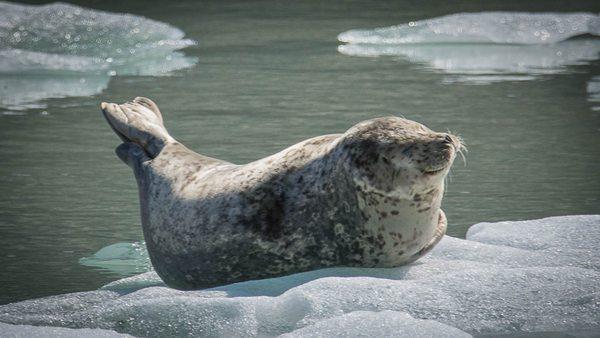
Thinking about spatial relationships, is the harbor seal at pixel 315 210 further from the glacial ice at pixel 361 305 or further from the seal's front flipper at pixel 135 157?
the seal's front flipper at pixel 135 157

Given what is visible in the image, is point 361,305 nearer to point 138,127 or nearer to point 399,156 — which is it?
point 399,156

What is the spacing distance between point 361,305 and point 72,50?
28.0 feet

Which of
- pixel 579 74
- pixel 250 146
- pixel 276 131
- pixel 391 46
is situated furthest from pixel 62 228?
pixel 391 46

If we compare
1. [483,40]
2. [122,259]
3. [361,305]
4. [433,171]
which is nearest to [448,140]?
[433,171]

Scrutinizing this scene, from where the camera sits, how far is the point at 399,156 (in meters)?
4.34

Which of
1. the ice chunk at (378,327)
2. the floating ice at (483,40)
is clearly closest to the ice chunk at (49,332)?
the ice chunk at (378,327)

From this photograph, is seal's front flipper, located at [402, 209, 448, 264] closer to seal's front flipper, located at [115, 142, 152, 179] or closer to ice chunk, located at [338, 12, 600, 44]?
seal's front flipper, located at [115, 142, 152, 179]

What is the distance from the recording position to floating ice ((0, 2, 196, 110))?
35.5 feet

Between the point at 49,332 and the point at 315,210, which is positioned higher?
the point at 315,210

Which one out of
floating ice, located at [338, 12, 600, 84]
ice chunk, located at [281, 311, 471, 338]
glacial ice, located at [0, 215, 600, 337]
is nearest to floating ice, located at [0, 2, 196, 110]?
floating ice, located at [338, 12, 600, 84]

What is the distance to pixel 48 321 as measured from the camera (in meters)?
4.26

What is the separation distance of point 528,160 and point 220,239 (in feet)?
10.5

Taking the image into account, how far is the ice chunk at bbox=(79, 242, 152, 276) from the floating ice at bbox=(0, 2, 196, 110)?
4.54m

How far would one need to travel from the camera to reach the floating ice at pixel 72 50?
35.5 feet
